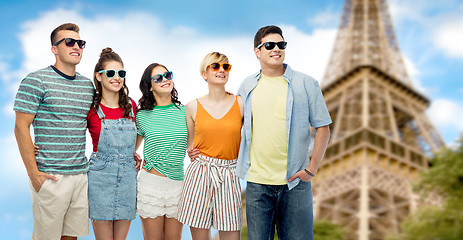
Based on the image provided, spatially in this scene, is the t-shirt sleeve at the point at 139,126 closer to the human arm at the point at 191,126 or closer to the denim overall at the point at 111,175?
the denim overall at the point at 111,175

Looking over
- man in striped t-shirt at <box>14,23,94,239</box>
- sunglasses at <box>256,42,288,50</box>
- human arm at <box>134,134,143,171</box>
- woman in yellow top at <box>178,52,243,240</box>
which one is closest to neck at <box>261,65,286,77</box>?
sunglasses at <box>256,42,288,50</box>

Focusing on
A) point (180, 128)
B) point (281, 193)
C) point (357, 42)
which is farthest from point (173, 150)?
point (357, 42)

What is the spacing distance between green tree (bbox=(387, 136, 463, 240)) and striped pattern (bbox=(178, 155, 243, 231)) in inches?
456

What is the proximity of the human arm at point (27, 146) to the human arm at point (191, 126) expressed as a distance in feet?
3.38

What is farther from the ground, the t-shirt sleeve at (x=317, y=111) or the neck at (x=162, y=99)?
the neck at (x=162, y=99)

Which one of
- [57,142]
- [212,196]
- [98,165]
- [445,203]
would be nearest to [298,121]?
[212,196]

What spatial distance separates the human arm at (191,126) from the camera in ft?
10.5

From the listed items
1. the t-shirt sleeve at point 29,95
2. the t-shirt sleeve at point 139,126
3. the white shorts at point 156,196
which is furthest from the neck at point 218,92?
the t-shirt sleeve at point 29,95

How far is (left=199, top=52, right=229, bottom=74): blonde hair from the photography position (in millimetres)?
3127

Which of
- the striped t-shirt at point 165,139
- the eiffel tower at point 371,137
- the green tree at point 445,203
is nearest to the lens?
the striped t-shirt at point 165,139

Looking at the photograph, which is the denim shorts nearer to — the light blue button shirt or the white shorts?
the white shorts

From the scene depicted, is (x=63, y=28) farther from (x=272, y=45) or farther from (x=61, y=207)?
(x=272, y=45)

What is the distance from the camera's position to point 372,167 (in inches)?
787

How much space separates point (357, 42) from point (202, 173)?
93.1 feet
